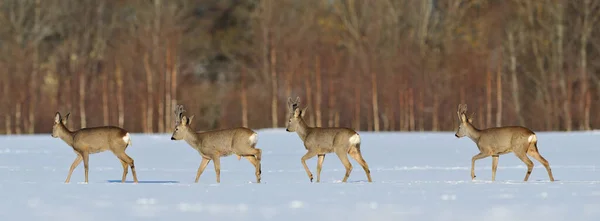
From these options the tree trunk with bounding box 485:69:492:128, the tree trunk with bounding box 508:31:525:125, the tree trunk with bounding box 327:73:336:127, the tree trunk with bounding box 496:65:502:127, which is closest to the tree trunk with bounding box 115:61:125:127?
the tree trunk with bounding box 327:73:336:127

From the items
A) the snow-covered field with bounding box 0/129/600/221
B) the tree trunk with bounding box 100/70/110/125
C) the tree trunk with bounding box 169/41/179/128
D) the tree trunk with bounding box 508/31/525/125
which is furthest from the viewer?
the tree trunk with bounding box 100/70/110/125

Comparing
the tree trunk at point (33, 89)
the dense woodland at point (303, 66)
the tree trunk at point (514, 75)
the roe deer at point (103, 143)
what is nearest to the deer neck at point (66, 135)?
the roe deer at point (103, 143)

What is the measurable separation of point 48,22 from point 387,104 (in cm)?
1476

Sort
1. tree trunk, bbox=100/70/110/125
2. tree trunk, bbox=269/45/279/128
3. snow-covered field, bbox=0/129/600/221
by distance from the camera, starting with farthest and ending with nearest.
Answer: tree trunk, bbox=100/70/110/125
tree trunk, bbox=269/45/279/128
snow-covered field, bbox=0/129/600/221

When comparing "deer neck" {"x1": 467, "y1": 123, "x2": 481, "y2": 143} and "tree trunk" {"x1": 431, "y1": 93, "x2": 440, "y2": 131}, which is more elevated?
"deer neck" {"x1": 467, "y1": 123, "x2": 481, "y2": 143}

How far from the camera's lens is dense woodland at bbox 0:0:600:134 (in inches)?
1868

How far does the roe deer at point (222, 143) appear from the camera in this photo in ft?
58.9

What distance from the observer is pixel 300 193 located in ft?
49.7

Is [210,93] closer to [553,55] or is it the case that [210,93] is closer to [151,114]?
[151,114]

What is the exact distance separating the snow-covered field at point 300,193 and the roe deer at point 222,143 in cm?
43

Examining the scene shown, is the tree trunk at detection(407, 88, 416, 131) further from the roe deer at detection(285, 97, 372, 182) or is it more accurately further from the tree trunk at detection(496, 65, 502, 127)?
the roe deer at detection(285, 97, 372, 182)

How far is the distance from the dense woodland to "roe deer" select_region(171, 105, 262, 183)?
26.7 meters

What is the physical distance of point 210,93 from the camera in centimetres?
5197

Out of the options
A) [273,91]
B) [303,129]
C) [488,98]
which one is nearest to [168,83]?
[273,91]
